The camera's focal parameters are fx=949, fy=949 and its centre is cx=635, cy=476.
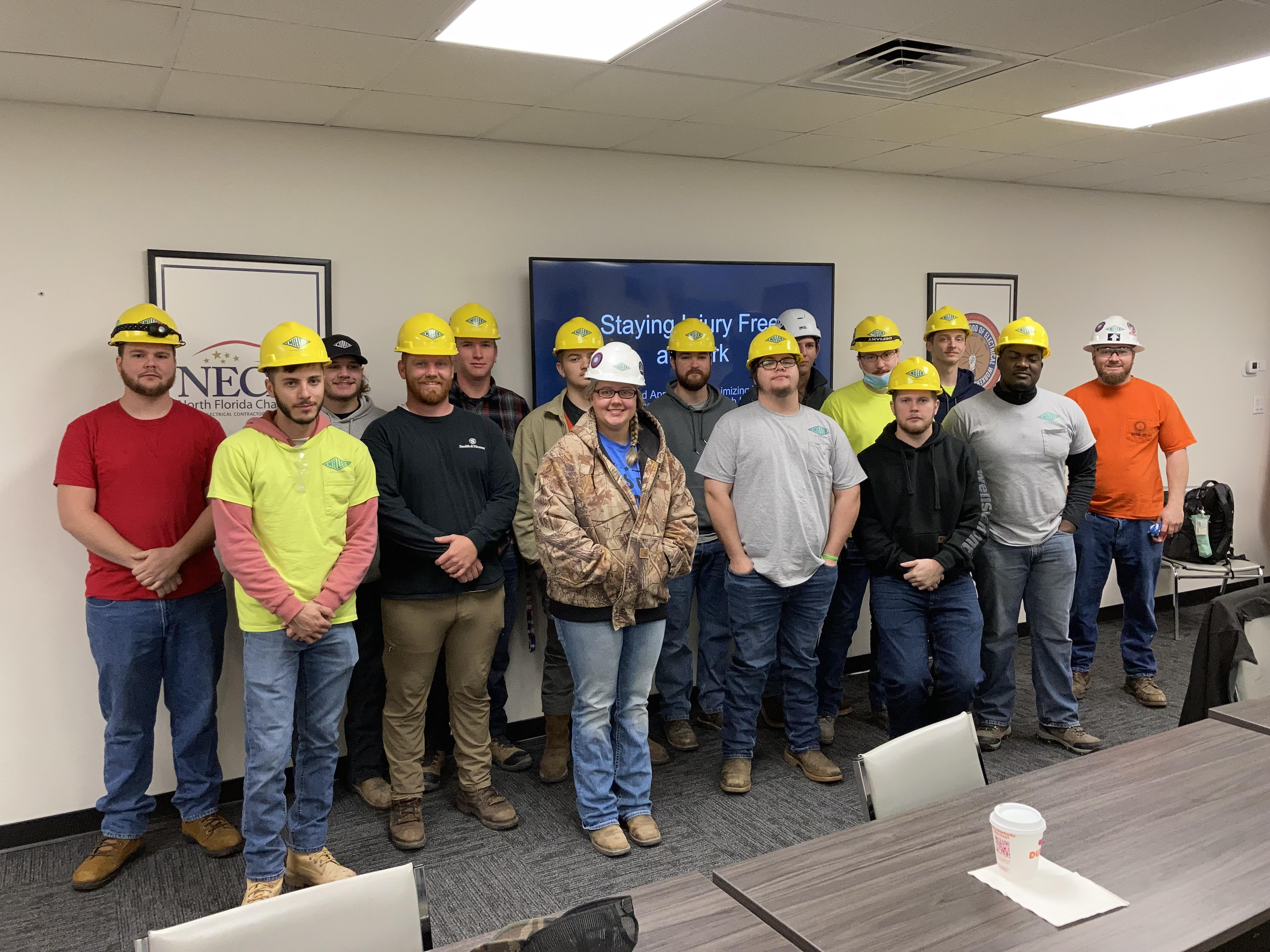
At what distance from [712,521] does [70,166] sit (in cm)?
273

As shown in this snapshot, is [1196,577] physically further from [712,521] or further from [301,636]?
[301,636]

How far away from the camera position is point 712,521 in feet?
12.4

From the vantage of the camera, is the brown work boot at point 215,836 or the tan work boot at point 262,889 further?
the brown work boot at point 215,836

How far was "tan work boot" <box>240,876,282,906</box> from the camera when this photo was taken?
2854 mm

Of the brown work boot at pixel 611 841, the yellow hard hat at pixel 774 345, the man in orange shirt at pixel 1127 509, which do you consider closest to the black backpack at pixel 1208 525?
the man in orange shirt at pixel 1127 509

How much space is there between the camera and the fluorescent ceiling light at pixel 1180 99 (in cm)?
364

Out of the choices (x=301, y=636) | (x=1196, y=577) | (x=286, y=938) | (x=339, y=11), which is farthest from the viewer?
(x=1196, y=577)

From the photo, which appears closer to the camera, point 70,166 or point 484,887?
point 484,887

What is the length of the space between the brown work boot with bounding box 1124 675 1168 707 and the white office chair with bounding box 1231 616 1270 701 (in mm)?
2011

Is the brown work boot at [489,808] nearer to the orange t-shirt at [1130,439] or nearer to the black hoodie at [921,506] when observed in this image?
the black hoodie at [921,506]

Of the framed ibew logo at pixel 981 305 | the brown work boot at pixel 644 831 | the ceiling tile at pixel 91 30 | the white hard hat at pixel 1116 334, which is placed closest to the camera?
the ceiling tile at pixel 91 30

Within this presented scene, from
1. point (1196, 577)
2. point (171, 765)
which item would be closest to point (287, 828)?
point (171, 765)

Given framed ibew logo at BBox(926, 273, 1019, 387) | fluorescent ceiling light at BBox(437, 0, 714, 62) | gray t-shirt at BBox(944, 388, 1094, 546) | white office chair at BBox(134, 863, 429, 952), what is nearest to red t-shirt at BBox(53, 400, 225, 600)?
fluorescent ceiling light at BBox(437, 0, 714, 62)

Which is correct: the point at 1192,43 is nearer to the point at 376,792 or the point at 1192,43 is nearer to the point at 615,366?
the point at 615,366
